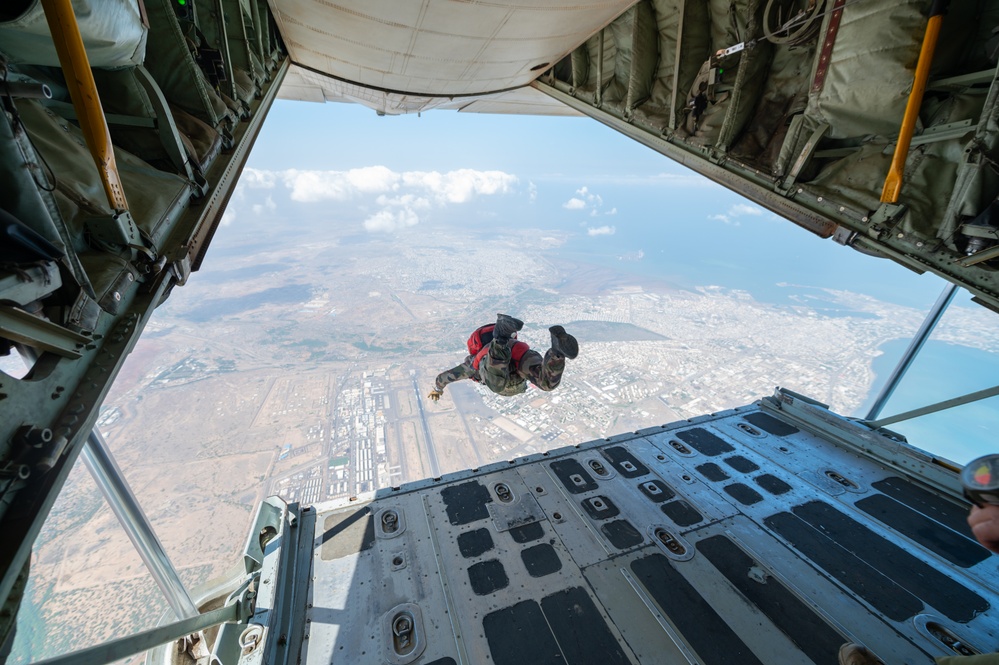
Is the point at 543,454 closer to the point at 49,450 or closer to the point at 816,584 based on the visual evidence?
the point at 816,584

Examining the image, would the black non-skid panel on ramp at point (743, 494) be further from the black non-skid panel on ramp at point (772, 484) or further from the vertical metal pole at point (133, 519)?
the vertical metal pole at point (133, 519)

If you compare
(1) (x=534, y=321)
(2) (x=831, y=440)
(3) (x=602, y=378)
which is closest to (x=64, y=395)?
(2) (x=831, y=440)

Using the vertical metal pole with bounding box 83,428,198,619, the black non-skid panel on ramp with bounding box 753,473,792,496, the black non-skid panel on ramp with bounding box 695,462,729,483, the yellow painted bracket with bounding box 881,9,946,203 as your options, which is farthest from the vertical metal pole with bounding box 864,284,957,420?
the vertical metal pole with bounding box 83,428,198,619

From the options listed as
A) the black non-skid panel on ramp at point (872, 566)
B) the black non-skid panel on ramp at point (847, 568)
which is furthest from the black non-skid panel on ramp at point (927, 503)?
the black non-skid panel on ramp at point (847, 568)

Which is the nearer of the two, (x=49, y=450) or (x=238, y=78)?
(x=49, y=450)

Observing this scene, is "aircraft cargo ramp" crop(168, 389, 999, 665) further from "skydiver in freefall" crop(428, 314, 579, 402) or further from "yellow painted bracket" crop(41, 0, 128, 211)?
"yellow painted bracket" crop(41, 0, 128, 211)
